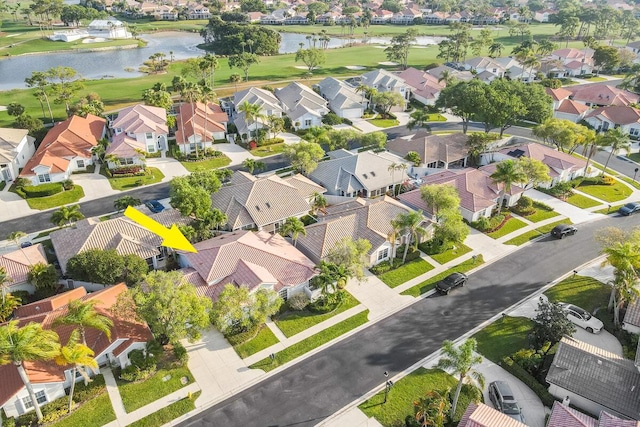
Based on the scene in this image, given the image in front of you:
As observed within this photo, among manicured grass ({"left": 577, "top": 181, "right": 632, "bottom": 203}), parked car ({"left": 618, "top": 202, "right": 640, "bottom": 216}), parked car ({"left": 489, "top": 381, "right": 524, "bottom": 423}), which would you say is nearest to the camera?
parked car ({"left": 489, "top": 381, "right": 524, "bottom": 423})

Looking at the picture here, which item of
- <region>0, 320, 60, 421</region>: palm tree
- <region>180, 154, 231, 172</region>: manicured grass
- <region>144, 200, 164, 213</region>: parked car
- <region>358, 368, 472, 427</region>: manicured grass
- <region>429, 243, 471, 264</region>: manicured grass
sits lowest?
<region>358, 368, 472, 427</region>: manicured grass

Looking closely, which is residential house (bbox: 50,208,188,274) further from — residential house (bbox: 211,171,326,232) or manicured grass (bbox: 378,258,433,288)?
manicured grass (bbox: 378,258,433,288)

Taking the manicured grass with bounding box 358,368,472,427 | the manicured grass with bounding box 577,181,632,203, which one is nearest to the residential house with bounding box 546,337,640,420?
the manicured grass with bounding box 358,368,472,427

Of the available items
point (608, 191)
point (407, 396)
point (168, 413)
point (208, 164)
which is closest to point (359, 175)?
point (208, 164)

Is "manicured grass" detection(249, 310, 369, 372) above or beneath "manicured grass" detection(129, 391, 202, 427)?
beneath

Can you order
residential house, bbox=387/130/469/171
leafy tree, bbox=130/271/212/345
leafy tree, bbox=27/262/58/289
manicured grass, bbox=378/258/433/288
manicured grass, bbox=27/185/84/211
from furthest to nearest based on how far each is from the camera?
residential house, bbox=387/130/469/171 → manicured grass, bbox=27/185/84/211 → manicured grass, bbox=378/258/433/288 → leafy tree, bbox=27/262/58/289 → leafy tree, bbox=130/271/212/345

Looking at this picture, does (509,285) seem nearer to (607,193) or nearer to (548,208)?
(548,208)

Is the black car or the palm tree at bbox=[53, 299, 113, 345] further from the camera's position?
the black car
